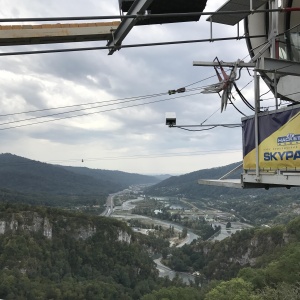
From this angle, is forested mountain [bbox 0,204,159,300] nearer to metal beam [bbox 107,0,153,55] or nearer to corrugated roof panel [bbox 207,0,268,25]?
corrugated roof panel [bbox 207,0,268,25]

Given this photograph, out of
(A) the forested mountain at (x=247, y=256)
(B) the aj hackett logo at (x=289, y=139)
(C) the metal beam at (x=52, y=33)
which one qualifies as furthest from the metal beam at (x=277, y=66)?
(A) the forested mountain at (x=247, y=256)

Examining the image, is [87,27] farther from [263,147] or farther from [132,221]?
[132,221]

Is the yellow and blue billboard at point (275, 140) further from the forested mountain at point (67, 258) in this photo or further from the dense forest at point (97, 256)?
the forested mountain at point (67, 258)

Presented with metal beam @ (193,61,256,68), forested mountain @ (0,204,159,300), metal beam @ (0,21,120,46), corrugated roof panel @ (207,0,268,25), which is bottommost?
forested mountain @ (0,204,159,300)

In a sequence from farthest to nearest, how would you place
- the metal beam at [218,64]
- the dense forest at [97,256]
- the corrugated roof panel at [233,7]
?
1. the dense forest at [97,256]
2. the metal beam at [218,64]
3. the corrugated roof panel at [233,7]

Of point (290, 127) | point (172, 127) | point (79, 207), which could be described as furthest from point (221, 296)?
point (79, 207)

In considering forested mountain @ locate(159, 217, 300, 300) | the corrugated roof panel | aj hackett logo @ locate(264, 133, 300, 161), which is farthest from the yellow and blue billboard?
forested mountain @ locate(159, 217, 300, 300)
